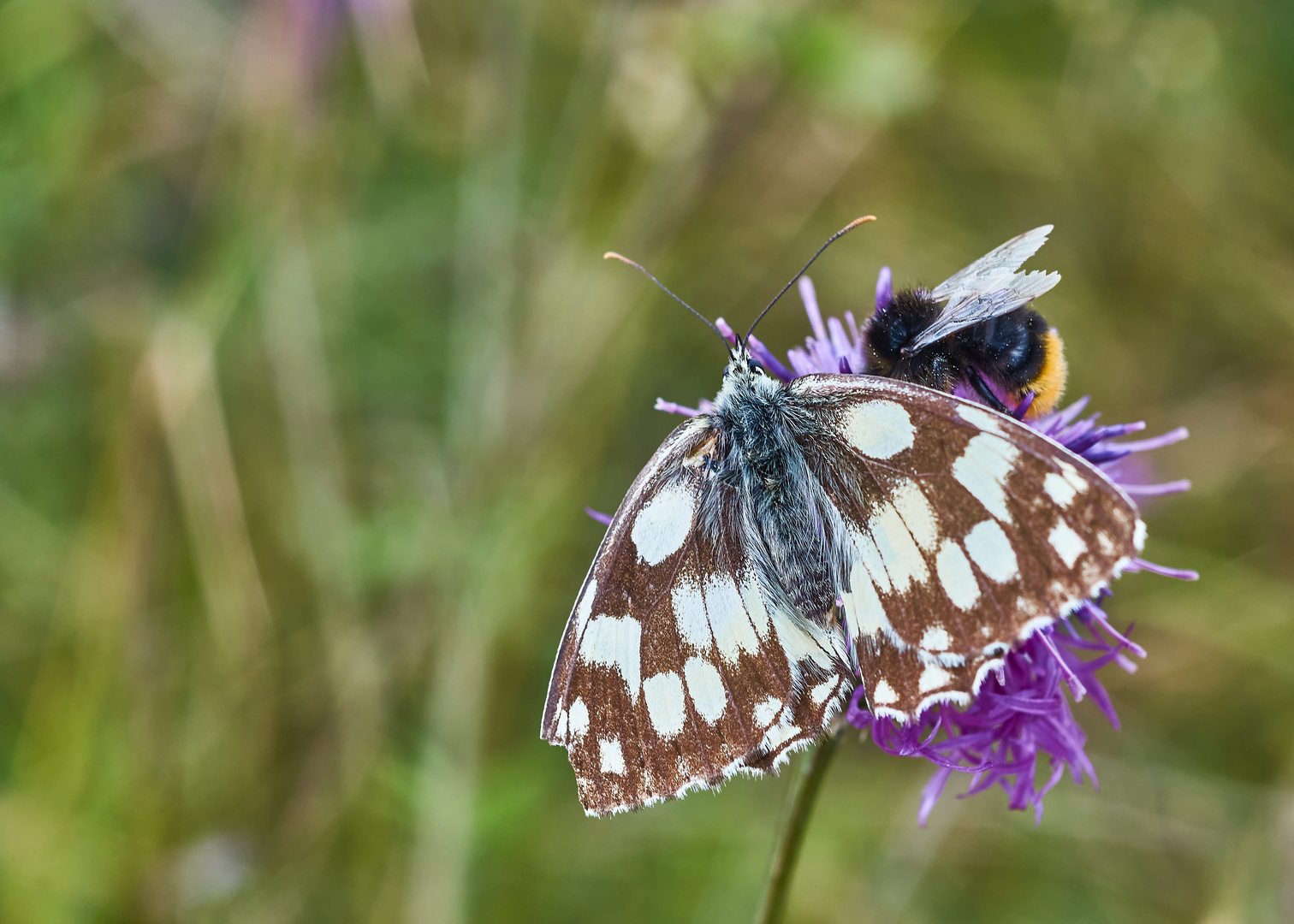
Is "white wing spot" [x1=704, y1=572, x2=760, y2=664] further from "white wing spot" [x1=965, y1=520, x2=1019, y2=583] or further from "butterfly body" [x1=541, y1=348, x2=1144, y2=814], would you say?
"white wing spot" [x1=965, y1=520, x2=1019, y2=583]

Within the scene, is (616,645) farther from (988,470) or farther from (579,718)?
(988,470)

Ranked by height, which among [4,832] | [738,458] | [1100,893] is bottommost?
[1100,893]

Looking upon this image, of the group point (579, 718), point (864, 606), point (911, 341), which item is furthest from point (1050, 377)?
point (579, 718)

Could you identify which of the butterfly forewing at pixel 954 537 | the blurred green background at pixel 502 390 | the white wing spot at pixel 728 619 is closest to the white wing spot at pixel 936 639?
the butterfly forewing at pixel 954 537

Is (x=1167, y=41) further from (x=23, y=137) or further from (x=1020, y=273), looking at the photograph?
(x=23, y=137)

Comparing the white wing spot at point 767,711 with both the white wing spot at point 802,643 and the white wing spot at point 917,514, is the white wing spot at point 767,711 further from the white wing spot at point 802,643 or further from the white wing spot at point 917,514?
the white wing spot at point 917,514

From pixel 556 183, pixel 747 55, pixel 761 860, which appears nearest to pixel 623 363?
pixel 556 183
